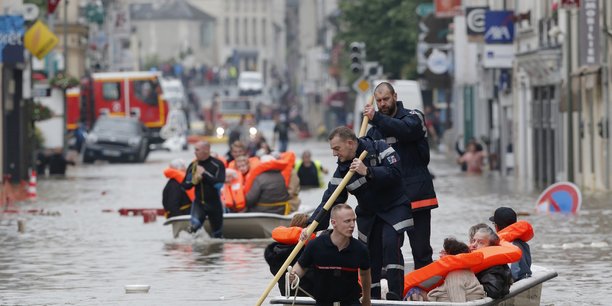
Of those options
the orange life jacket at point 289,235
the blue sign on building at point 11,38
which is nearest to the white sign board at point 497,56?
the blue sign on building at point 11,38

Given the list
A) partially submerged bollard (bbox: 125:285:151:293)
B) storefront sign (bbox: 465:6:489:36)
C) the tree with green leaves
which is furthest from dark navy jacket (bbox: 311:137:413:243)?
the tree with green leaves

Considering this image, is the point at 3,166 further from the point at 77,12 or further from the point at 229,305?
the point at 77,12

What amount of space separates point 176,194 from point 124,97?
5879 cm

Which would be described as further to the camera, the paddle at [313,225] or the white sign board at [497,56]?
the white sign board at [497,56]

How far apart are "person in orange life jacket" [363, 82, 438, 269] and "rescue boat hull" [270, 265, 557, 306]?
0.78 metres

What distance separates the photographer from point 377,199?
575 inches

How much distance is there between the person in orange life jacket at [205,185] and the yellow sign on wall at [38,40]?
2345 centimetres

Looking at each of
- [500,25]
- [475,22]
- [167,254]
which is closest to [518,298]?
[167,254]

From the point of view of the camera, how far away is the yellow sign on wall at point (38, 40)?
47406mm

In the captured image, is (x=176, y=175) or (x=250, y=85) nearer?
(x=176, y=175)

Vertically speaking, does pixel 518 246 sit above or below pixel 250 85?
below

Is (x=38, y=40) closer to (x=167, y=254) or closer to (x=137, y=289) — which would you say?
(x=167, y=254)

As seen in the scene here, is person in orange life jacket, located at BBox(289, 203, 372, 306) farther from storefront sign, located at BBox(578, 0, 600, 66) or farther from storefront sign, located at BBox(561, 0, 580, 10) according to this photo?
storefront sign, located at BBox(578, 0, 600, 66)

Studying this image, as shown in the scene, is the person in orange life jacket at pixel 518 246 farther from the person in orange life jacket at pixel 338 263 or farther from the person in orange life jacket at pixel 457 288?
the person in orange life jacket at pixel 338 263
